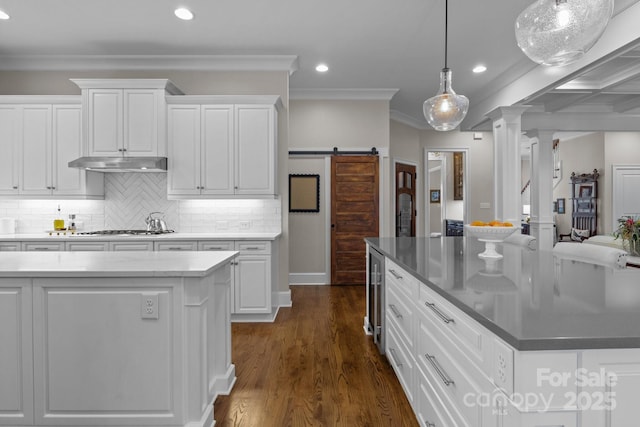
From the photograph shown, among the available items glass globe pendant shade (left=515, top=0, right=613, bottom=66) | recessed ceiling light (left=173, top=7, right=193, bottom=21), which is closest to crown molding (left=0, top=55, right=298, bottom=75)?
recessed ceiling light (left=173, top=7, right=193, bottom=21)

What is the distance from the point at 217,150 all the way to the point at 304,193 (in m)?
1.94

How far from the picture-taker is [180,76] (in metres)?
4.43

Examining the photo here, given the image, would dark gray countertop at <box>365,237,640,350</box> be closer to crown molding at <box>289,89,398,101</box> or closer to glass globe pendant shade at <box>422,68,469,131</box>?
glass globe pendant shade at <box>422,68,469,131</box>

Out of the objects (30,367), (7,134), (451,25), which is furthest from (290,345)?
(7,134)

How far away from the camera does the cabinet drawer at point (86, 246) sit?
383 cm

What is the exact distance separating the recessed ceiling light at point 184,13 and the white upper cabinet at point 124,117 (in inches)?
31.2

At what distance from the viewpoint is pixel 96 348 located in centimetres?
184

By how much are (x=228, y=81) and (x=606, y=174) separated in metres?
8.06

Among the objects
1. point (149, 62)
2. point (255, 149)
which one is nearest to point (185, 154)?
point (255, 149)

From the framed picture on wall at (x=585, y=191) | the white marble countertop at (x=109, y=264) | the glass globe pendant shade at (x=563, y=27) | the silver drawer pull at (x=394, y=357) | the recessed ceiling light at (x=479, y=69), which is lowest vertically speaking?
the silver drawer pull at (x=394, y=357)

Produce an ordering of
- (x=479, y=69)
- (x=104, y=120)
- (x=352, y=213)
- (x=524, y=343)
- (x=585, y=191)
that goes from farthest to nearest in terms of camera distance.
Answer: (x=585, y=191) < (x=352, y=213) < (x=479, y=69) < (x=104, y=120) < (x=524, y=343)

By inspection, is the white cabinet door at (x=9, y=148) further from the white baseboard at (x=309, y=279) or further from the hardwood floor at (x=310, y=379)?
the white baseboard at (x=309, y=279)

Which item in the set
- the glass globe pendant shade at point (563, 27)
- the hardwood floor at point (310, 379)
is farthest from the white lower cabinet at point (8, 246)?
the glass globe pendant shade at point (563, 27)

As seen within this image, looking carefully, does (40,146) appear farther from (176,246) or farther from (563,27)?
(563,27)
